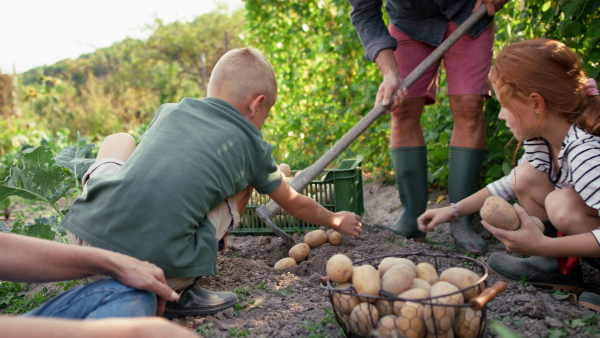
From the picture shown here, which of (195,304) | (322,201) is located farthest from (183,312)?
(322,201)

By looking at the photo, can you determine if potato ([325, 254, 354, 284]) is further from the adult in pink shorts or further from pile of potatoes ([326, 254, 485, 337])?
the adult in pink shorts

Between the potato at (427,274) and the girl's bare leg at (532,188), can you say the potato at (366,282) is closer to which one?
the potato at (427,274)

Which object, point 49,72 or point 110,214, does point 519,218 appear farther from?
point 49,72

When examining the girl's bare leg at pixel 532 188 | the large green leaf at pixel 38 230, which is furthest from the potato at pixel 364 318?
the large green leaf at pixel 38 230

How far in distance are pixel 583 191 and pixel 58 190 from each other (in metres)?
2.36

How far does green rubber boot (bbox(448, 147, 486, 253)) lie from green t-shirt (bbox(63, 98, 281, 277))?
139cm

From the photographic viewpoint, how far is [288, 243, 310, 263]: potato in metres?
2.37

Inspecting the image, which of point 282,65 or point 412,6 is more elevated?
point 412,6

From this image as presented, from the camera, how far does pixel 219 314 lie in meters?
1.74

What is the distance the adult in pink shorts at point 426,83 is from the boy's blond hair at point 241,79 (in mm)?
938

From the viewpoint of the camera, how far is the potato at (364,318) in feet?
4.42

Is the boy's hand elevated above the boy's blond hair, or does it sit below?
below

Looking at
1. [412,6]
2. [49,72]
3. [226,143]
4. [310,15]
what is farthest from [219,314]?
[49,72]

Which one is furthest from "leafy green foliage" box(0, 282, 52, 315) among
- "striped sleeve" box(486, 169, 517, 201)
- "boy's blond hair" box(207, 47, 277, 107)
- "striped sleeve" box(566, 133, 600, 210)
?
"striped sleeve" box(566, 133, 600, 210)
